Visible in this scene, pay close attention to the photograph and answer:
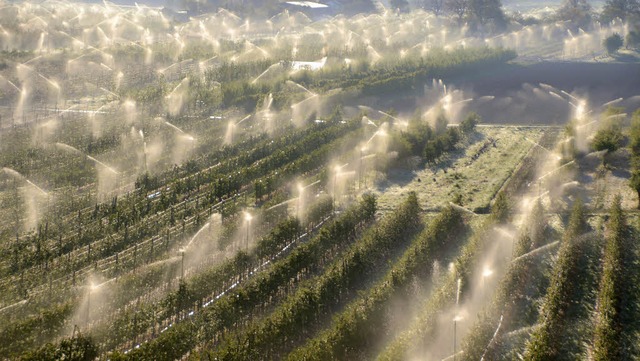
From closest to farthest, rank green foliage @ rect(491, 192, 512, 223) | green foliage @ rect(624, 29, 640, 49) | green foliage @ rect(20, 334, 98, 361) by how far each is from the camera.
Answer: green foliage @ rect(20, 334, 98, 361)
green foliage @ rect(491, 192, 512, 223)
green foliage @ rect(624, 29, 640, 49)

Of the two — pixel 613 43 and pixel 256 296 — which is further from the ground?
pixel 613 43

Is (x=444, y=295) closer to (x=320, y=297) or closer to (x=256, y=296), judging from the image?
(x=320, y=297)

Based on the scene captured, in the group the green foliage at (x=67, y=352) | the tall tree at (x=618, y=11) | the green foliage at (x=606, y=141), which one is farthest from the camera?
the tall tree at (x=618, y=11)

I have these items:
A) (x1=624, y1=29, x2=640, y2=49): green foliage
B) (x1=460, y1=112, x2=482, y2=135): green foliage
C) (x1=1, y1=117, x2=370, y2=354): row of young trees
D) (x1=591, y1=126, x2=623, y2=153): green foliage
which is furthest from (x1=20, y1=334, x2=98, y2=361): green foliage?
(x1=624, y1=29, x2=640, y2=49): green foliage

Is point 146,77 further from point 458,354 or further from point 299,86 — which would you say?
point 458,354

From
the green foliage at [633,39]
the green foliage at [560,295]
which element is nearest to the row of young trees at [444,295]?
the green foliage at [560,295]

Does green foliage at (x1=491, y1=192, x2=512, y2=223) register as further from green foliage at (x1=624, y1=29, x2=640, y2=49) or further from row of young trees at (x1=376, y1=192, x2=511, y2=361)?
green foliage at (x1=624, y1=29, x2=640, y2=49)

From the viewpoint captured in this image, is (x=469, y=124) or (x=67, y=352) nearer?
(x=67, y=352)

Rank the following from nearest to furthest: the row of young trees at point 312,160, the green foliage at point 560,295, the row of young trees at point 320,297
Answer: the green foliage at point 560,295, the row of young trees at point 320,297, the row of young trees at point 312,160

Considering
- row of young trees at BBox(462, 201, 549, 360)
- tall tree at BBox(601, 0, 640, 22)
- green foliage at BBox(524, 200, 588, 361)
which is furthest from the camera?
tall tree at BBox(601, 0, 640, 22)

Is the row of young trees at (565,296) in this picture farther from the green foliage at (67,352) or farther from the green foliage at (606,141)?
the green foliage at (67,352)

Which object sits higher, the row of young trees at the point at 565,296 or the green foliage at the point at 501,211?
the green foliage at the point at 501,211

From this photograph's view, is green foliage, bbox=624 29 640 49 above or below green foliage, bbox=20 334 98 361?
above

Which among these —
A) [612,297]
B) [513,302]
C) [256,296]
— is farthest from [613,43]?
Answer: [256,296]
